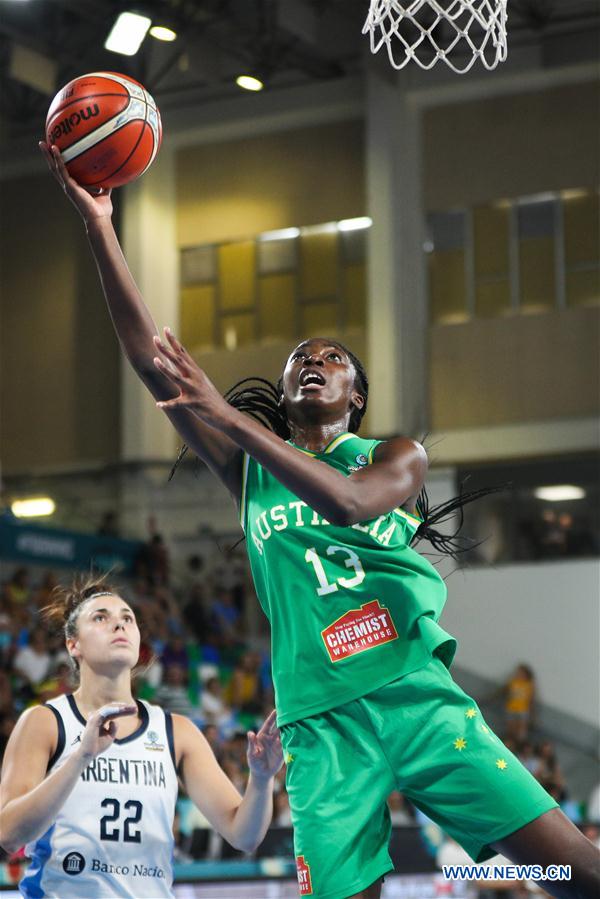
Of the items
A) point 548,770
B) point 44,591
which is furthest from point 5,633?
point 548,770

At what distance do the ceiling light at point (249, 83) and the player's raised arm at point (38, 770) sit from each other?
15354mm

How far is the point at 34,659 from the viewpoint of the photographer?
480 inches

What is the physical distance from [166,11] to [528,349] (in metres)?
6.19

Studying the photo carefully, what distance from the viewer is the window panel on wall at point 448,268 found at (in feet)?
58.6

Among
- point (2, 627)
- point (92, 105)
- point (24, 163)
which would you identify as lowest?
point (2, 627)

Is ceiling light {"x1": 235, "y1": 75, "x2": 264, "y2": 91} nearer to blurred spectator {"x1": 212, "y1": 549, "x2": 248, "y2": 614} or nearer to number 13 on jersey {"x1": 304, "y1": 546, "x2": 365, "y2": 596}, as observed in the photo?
blurred spectator {"x1": 212, "y1": 549, "x2": 248, "y2": 614}

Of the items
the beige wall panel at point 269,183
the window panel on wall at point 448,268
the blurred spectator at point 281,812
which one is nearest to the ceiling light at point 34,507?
the beige wall panel at point 269,183

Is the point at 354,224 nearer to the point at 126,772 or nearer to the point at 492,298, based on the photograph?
the point at 492,298

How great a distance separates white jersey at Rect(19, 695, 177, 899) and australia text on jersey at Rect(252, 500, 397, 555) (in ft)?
3.70

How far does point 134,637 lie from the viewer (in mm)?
4223

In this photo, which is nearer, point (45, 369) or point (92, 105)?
point (92, 105)

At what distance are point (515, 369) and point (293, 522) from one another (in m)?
A: 14.4

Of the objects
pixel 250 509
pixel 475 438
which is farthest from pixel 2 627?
pixel 250 509

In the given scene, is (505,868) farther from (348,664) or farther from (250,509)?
(250,509)
